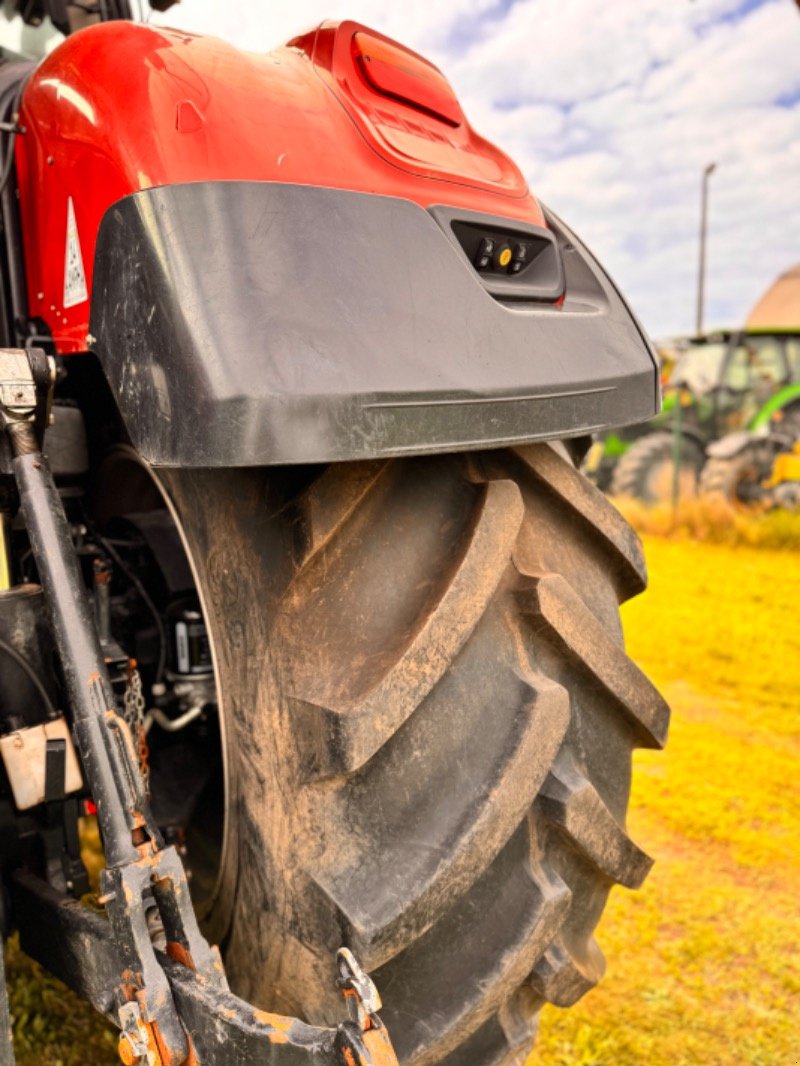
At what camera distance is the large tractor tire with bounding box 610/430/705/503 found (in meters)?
7.63

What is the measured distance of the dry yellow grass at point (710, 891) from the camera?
1.63 metres

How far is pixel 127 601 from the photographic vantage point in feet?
4.61

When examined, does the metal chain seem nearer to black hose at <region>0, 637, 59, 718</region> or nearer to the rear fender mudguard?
black hose at <region>0, 637, 59, 718</region>

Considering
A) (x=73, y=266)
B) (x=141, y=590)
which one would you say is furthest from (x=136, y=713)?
(x=73, y=266)

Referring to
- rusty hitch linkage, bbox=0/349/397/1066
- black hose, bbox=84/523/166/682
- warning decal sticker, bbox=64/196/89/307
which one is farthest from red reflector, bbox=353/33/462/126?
black hose, bbox=84/523/166/682

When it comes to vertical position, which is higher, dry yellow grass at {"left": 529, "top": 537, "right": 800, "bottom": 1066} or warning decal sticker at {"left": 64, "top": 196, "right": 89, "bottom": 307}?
warning decal sticker at {"left": 64, "top": 196, "right": 89, "bottom": 307}

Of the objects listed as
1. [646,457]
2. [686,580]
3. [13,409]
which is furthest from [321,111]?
[646,457]

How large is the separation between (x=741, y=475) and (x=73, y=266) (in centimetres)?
697

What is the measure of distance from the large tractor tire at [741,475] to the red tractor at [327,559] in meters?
6.33

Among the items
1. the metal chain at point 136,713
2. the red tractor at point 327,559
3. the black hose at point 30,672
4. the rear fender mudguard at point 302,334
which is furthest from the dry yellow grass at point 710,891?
the rear fender mudguard at point 302,334

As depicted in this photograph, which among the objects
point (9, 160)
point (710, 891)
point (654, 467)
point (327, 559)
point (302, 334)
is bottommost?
point (654, 467)

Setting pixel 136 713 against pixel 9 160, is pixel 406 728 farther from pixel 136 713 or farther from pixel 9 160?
pixel 9 160

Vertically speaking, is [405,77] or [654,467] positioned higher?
[405,77]

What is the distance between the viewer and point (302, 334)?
791 mm
